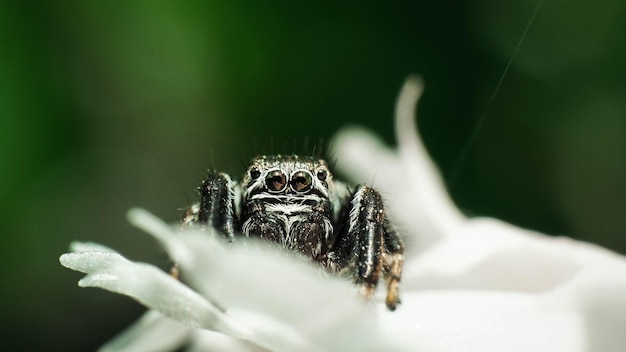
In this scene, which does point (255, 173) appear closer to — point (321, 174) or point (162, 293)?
point (321, 174)

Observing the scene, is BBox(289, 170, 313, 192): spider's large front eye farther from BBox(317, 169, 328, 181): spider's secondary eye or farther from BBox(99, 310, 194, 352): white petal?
BBox(99, 310, 194, 352): white petal

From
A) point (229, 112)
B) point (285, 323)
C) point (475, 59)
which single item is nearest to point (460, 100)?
point (475, 59)

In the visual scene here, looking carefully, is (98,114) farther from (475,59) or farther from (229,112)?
(475,59)

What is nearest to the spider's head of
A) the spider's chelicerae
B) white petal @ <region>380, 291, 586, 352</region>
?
the spider's chelicerae

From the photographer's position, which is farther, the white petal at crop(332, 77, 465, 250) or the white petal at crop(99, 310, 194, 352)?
the white petal at crop(332, 77, 465, 250)

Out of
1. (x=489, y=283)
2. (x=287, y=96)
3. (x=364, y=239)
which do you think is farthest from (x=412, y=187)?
(x=287, y=96)

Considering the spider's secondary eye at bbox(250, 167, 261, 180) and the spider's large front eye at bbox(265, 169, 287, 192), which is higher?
the spider's secondary eye at bbox(250, 167, 261, 180)
